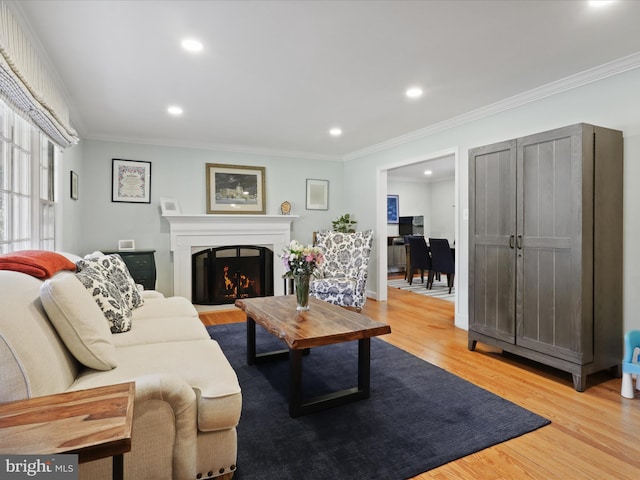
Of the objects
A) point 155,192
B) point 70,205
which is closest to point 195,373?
point 70,205

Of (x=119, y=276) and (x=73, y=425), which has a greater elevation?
(x=119, y=276)

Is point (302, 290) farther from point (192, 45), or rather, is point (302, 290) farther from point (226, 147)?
point (226, 147)

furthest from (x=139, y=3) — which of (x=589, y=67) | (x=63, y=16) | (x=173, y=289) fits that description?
(x=173, y=289)

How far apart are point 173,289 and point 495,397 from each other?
4.08 meters

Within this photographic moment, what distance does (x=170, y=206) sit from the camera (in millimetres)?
4988

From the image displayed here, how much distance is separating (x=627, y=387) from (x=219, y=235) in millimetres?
4518

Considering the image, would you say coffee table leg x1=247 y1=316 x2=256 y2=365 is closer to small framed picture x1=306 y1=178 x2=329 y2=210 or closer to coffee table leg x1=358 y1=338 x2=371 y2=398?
coffee table leg x1=358 y1=338 x2=371 y2=398

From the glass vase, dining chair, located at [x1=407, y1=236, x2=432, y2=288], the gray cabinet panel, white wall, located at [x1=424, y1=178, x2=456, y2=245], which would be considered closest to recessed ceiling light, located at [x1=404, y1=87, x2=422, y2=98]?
the gray cabinet panel

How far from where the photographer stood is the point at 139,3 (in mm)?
1948

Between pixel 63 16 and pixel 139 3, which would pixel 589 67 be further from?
pixel 63 16

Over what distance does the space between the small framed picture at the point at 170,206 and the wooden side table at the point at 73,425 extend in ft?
13.2

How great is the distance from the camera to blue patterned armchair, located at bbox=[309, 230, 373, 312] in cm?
457

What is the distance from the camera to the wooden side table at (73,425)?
0.90 m

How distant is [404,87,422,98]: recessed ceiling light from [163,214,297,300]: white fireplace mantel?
2723mm
